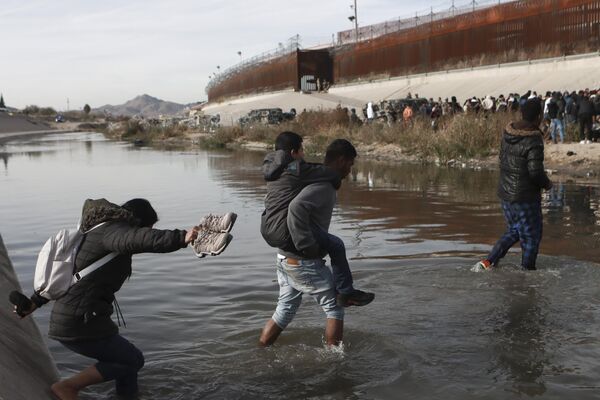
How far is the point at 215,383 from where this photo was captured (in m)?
5.23

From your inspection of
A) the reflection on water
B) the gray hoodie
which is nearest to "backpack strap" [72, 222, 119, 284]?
the gray hoodie

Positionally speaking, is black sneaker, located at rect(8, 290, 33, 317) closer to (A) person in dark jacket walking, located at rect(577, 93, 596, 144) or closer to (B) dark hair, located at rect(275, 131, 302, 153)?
(B) dark hair, located at rect(275, 131, 302, 153)

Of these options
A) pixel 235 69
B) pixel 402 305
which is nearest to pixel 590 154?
pixel 402 305

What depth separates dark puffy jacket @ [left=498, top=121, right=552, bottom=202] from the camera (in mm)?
7133

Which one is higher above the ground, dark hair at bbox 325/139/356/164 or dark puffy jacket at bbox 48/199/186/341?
dark hair at bbox 325/139/356/164

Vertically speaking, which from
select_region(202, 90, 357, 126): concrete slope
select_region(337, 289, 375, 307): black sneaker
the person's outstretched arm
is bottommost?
select_region(337, 289, 375, 307): black sneaker

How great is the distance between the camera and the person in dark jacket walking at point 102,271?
401 cm

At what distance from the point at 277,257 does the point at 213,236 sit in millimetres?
1468

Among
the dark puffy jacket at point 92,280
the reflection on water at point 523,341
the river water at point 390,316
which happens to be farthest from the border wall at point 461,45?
the dark puffy jacket at point 92,280

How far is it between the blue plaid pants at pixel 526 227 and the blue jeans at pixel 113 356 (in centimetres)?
449

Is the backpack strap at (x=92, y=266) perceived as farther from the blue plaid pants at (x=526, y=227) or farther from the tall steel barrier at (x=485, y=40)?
the tall steel barrier at (x=485, y=40)

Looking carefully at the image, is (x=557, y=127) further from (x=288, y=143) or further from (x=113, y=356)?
(x=113, y=356)

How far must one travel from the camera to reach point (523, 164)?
23.8 feet

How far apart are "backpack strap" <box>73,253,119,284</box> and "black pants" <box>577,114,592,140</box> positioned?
19070 millimetres
